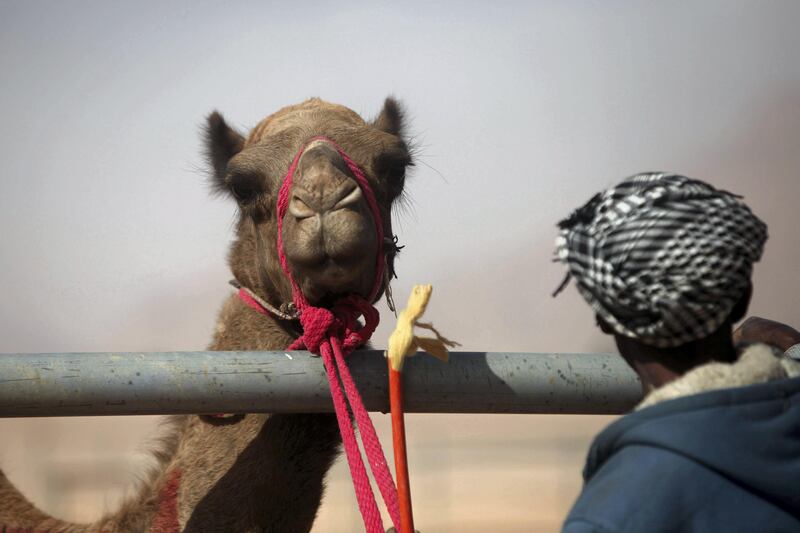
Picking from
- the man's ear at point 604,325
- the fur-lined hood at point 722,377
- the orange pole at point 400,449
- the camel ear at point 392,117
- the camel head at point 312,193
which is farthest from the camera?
the camel ear at point 392,117

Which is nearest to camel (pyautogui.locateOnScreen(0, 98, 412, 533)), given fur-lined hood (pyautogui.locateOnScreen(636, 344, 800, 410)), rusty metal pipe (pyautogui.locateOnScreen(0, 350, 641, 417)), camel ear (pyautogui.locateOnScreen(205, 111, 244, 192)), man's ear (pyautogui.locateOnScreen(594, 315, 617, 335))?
rusty metal pipe (pyautogui.locateOnScreen(0, 350, 641, 417))

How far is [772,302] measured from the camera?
70.0 ft

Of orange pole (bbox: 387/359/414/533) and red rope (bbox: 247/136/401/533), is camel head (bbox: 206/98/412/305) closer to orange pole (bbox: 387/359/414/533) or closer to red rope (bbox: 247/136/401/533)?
Result: red rope (bbox: 247/136/401/533)

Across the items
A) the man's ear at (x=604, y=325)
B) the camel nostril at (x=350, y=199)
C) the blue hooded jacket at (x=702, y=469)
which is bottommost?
the blue hooded jacket at (x=702, y=469)

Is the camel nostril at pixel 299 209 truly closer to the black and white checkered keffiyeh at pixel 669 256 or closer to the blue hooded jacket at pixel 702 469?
the black and white checkered keffiyeh at pixel 669 256

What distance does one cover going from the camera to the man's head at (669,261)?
65.2 inches

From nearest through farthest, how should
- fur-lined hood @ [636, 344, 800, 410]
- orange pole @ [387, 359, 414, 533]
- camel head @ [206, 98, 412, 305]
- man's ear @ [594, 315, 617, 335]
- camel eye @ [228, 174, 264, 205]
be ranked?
fur-lined hood @ [636, 344, 800, 410] < man's ear @ [594, 315, 617, 335] < orange pole @ [387, 359, 414, 533] < camel head @ [206, 98, 412, 305] < camel eye @ [228, 174, 264, 205]

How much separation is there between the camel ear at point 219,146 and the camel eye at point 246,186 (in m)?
0.67

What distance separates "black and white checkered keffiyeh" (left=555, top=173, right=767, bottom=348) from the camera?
1.66 metres

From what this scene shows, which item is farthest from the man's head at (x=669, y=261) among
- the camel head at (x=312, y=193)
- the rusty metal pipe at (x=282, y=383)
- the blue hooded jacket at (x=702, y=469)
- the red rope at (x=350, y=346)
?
the camel head at (x=312, y=193)

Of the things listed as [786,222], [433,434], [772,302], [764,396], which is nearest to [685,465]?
[764,396]

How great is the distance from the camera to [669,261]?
1652 mm

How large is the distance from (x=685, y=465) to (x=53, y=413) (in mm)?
1533

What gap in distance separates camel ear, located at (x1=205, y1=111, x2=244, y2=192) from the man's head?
2.73 meters
